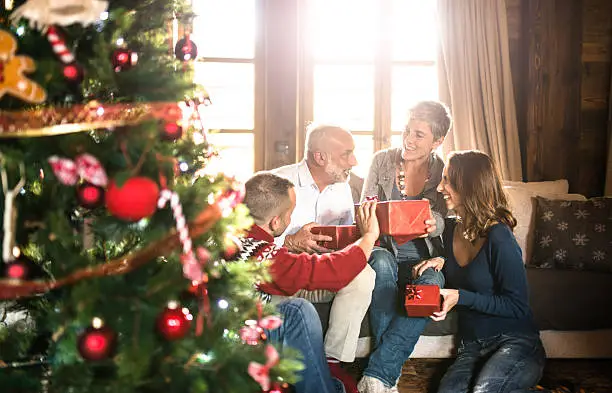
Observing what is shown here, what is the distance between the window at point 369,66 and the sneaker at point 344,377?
1.74 meters

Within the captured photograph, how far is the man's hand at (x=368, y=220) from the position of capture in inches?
96.0

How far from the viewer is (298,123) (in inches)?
162

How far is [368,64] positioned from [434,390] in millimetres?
2111

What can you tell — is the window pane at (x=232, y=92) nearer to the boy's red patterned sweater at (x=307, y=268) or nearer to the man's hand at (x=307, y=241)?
the man's hand at (x=307, y=241)

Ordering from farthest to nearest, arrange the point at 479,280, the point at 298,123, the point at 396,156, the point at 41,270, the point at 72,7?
1. the point at 298,123
2. the point at 396,156
3. the point at 479,280
4. the point at 41,270
5. the point at 72,7

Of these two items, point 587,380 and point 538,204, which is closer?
point 587,380

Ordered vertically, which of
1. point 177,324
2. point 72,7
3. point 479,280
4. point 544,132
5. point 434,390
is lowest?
point 434,390

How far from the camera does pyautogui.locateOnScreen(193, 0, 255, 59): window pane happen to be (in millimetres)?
4078

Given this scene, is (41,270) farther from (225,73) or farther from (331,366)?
(225,73)

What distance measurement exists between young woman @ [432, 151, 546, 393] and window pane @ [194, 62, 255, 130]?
5.81 feet

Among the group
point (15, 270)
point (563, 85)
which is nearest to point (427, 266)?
point (15, 270)

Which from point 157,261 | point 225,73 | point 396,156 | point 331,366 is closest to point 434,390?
point 331,366

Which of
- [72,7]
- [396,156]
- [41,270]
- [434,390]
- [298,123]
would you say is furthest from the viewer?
[298,123]

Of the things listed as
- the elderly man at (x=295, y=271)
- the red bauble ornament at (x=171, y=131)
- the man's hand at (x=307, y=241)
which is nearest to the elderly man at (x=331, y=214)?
the man's hand at (x=307, y=241)
